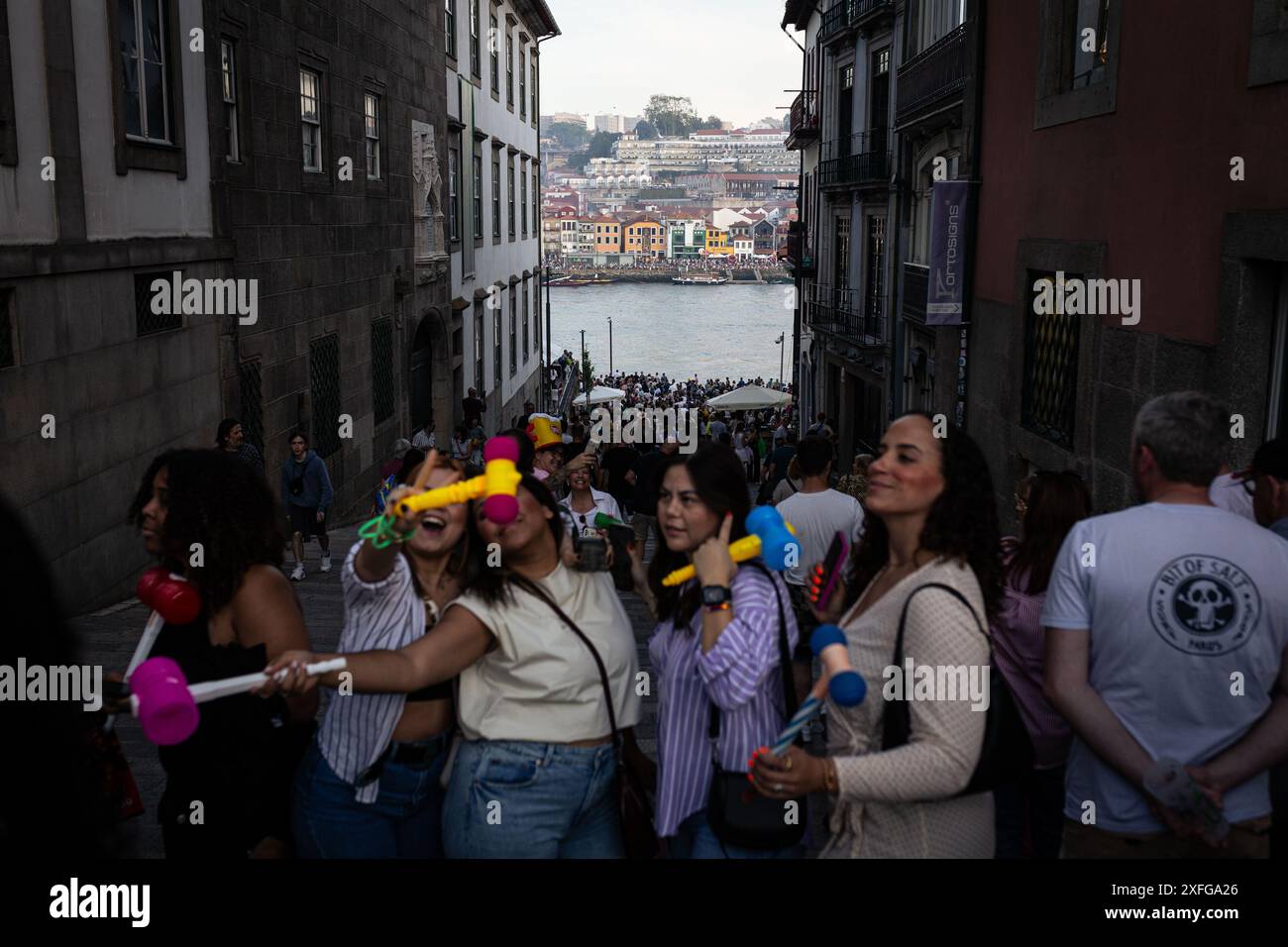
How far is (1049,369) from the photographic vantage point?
1109 cm

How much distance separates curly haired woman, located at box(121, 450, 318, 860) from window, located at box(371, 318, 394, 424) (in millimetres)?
15847

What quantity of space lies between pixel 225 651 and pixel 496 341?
94.4 feet

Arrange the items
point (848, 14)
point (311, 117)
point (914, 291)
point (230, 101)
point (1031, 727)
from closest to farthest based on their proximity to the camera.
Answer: point (1031, 727) → point (230, 101) → point (311, 117) → point (914, 291) → point (848, 14)

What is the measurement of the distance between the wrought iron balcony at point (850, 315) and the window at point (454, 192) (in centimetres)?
886

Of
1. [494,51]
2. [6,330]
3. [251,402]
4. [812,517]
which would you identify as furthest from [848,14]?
[812,517]

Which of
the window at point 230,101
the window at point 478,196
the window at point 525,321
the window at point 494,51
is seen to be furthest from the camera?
the window at point 525,321

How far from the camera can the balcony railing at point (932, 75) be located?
636 inches

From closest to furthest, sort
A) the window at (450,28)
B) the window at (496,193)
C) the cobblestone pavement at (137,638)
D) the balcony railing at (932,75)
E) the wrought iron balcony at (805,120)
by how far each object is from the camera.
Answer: the cobblestone pavement at (137,638) < the balcony railing at (932,75) < the window at (450,28) < the window at (496,193) < the wrought iron balcony at (805,120)

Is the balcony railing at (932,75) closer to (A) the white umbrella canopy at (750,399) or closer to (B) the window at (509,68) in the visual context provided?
(A) the white umbrella canopy at (750,399)

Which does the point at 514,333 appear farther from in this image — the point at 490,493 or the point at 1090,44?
the point at 490,493

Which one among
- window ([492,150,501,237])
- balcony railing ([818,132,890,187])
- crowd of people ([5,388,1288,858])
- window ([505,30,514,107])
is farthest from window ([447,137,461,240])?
crowd of people ([5,388,1288,858])

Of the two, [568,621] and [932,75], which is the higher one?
[932,75]

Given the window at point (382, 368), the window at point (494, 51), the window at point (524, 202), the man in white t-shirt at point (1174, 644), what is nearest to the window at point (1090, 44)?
the man in white t-shirt at point (1174, 644)
